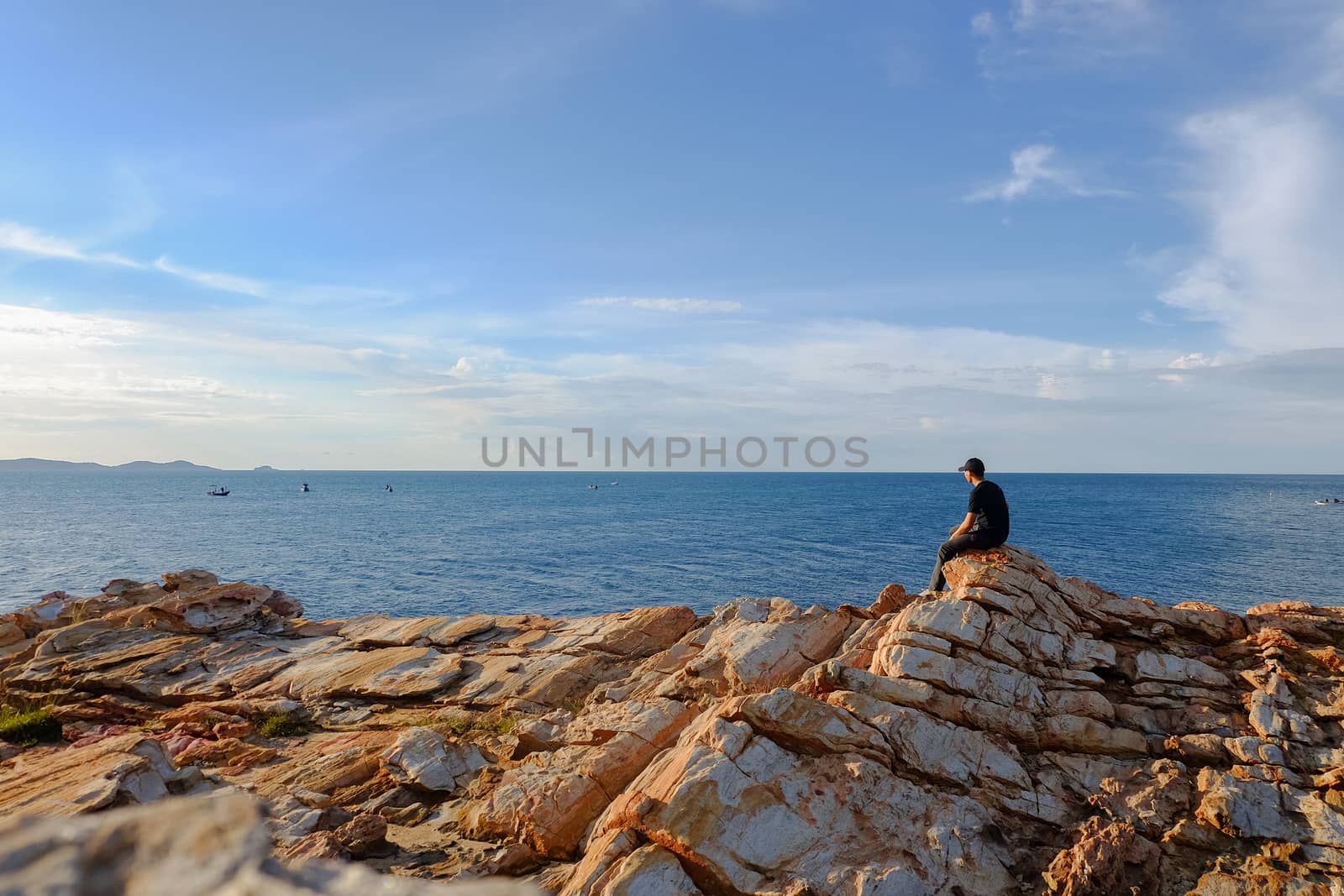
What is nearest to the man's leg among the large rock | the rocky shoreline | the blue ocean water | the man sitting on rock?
the man sitting on rock

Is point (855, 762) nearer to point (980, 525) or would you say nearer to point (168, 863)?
point (980, 525)

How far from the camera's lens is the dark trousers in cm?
1695

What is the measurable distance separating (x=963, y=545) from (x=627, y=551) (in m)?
59.2

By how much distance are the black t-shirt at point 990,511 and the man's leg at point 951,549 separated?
309 mm

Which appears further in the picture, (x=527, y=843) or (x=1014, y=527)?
(x=1014, y=527)

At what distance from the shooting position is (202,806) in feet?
10.5

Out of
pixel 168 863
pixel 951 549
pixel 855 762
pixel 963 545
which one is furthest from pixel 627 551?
pixel 168 863

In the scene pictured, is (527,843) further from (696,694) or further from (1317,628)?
(1317,628)

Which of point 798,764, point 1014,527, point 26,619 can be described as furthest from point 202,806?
point 1014,527

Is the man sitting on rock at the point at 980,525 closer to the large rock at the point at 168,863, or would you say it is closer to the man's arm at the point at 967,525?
the man's arm at the point at 967,525

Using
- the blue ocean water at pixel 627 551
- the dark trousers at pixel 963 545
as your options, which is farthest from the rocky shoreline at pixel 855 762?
the blue ocean water at pixel 627 551

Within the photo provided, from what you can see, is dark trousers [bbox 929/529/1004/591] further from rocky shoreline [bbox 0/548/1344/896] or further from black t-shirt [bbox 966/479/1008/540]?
rocky shoreline [bbox 0/548/1344/896]

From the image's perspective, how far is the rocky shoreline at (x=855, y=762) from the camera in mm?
10312

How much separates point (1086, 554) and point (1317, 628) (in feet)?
209
